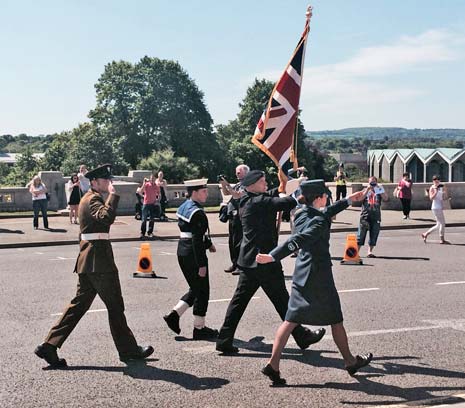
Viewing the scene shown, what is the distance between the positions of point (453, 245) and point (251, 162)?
55.5 m

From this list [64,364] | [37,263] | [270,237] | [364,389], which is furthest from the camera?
[37,263]

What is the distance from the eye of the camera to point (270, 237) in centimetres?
788

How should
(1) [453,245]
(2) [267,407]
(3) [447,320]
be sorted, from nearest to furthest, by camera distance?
(2) [267,407]
(3) [447,320]
(1) [453,245]

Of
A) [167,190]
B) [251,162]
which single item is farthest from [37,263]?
[251,162]

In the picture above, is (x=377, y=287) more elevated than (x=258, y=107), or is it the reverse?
(x=258, y=107)

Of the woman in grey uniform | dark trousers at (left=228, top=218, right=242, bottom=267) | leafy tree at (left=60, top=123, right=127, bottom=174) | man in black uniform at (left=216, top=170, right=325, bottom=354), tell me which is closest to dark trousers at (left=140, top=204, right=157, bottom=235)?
dark trousers at (left=228, top=218, right=242, bottom=267)

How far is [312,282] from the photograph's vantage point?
22.2ft

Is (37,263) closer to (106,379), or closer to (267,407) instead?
(106,379)

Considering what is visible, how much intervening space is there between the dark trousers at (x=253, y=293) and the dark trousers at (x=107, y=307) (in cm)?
97

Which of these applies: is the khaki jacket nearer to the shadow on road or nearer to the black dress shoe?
the shadow on road

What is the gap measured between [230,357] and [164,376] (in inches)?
36.4

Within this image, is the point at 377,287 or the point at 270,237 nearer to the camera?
the point at 270,237

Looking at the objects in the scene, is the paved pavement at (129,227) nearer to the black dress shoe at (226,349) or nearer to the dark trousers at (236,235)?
the dark trousers at (236,235)

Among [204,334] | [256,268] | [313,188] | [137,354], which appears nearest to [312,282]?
[313,188]
